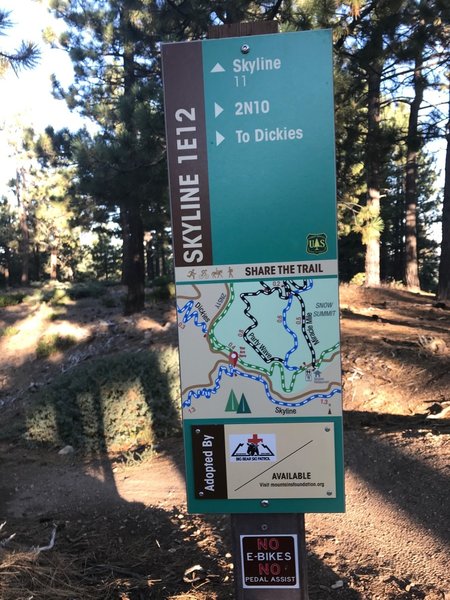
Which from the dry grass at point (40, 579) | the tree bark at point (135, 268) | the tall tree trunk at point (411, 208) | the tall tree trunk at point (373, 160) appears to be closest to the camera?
the dry grass at point (40, 579)

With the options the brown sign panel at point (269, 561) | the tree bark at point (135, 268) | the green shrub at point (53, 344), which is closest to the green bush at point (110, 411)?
the brown sign panel at point (269, 561)

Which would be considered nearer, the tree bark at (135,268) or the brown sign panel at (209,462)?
the brown sign panel at (209,462)

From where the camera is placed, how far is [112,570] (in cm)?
326

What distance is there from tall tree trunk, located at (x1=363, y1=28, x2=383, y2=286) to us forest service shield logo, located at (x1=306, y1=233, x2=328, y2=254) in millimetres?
6935

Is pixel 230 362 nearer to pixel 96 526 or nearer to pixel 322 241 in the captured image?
pixel 322 241

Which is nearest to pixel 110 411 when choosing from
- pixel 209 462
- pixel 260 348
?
pixel 209 462

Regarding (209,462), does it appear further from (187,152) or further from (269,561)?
(187,152)

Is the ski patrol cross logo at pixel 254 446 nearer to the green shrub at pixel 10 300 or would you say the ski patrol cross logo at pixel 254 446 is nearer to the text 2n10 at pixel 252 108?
the text 2n10 at pixel 252 108

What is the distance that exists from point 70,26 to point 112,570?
12656 millimetres

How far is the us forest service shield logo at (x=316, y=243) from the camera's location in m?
2.14

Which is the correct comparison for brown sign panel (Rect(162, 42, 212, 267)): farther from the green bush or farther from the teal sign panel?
the green bush

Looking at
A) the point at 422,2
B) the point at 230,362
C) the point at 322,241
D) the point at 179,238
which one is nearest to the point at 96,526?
the point at 230,362

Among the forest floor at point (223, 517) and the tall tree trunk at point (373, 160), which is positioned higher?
Result: the tall tree trunk at point (373, 160)

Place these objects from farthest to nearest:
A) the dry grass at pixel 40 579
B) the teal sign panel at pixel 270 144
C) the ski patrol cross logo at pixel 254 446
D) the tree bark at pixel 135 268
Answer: the tree bark at pixel 135 268, the dry grass at pixel 40 579, the ski patrol cross logo at pixel 254 446, the teal sign panel at pixel 270 144
